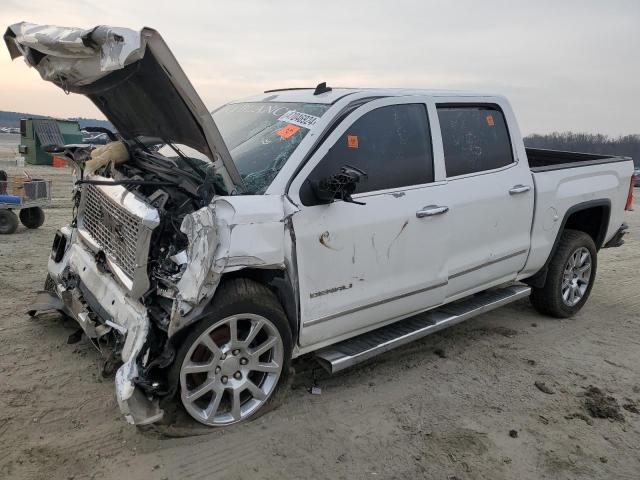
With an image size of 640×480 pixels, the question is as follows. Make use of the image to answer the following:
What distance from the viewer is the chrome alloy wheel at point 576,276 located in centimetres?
539

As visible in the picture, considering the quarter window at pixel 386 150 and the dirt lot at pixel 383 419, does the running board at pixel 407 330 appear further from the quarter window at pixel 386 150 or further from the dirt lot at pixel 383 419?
the quarter window at pixel 386 150

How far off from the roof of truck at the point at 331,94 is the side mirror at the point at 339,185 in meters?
0.77

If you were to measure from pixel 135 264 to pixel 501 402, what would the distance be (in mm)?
2621

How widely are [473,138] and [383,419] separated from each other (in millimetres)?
2372

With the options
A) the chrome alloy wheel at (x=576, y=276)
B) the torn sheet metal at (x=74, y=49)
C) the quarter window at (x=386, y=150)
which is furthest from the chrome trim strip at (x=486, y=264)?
the torn sheet metal at (x=74, y=49)

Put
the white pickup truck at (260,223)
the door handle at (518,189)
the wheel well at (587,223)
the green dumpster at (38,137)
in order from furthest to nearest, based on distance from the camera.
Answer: the green dumpster at (38,137)
the wheel well at (587,223)
the door handle at (518,189)
the white pickup truck at (260,223)

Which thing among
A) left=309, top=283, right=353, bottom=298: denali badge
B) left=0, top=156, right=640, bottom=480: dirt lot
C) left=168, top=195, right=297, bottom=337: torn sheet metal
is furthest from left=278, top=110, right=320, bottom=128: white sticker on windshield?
left=0, top=156, right=640, bottom=480: dirt lot

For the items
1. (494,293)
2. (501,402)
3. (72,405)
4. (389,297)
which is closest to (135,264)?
(72,405)

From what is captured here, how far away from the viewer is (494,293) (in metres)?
4.82

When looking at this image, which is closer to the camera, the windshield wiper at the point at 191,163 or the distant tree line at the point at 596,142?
the windshield wiper at the point at 191,163

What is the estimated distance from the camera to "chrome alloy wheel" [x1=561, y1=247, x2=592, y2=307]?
539 centimetres

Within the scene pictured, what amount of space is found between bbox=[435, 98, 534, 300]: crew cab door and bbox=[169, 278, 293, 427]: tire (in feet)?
5.28

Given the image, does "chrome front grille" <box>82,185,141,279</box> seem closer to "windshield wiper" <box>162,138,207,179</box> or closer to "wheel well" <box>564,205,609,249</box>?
"windshield wiper" <box>162,138,207,179</box>

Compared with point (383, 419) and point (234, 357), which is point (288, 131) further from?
point (383, 419)
